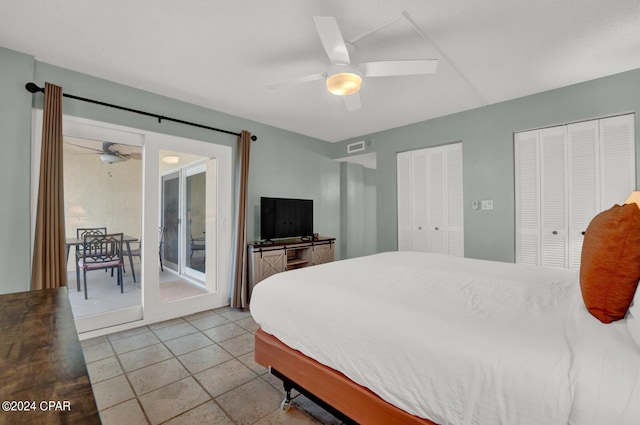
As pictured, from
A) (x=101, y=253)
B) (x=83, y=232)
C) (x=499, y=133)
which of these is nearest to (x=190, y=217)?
(x=101, y=253)

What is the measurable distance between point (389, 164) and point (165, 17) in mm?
3445

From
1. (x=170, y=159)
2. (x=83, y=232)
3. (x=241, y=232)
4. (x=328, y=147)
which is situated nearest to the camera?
(x=83, y=232)

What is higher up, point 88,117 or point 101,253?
point 88,117

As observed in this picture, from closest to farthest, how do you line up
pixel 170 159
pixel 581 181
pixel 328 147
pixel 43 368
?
pixel 43 368, pixel 581 181, pixel 170 159, pixel 328 147

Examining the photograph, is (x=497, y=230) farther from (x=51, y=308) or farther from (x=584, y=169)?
(x=51, y=308)

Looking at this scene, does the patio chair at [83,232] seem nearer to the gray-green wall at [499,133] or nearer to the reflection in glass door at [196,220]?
→ the reflection in glass door at [196,220]

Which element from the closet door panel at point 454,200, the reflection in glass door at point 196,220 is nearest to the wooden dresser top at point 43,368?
the reflection in glass door at point 196,220

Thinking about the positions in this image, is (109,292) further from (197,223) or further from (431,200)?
(431,200)

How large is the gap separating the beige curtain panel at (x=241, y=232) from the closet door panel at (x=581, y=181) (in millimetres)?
3784

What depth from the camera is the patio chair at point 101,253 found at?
9.62 feet

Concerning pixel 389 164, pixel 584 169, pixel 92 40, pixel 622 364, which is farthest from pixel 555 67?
pixel 92 40

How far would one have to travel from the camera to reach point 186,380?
2098mm

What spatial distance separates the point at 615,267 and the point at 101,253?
4.03m

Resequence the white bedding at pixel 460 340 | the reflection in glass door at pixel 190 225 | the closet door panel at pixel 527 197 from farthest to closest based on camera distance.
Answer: the reflection in glass door at pixel 190 225 < the closet door panel at pixel 527 197 < the white bedding at pixel 460 340
